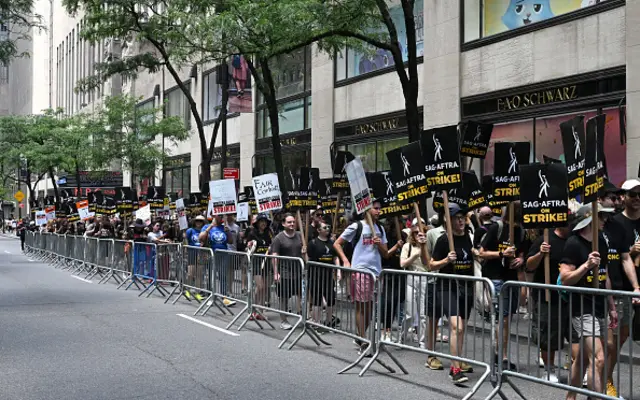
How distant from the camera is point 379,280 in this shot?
9.66 m

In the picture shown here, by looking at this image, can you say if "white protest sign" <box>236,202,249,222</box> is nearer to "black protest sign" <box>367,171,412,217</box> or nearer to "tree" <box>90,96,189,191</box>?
"black protest sign" <box>367,171,412,217</box>

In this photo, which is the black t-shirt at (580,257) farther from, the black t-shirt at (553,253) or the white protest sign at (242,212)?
the white protest sign at (242,212)

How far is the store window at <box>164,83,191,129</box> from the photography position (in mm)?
44528

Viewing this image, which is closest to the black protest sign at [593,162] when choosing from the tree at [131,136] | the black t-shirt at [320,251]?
the black t-shirt at [320,251]

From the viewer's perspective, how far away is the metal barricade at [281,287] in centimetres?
1175

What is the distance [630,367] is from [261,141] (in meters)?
28.8

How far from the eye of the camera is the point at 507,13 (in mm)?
20406

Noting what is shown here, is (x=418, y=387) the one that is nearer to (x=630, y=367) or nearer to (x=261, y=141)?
(x=630, y=367)

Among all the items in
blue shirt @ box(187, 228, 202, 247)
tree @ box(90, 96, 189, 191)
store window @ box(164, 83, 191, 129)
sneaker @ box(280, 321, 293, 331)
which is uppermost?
store window @ box(164, 83, 191, 129)

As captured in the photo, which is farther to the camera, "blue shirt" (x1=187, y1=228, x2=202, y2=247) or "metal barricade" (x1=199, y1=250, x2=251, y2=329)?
"blue shirt" (x1=187, y1=228, x2=202, y2=247)

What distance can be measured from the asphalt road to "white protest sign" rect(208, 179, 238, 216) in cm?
268

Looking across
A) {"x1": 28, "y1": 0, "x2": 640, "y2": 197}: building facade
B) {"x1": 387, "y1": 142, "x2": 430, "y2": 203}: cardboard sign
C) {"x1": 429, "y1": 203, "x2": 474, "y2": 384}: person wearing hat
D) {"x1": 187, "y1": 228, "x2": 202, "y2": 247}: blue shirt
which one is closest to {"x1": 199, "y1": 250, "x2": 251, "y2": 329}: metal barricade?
{"x1": 187, "y1": 228, "x2": 202, "y2": 247}: blue shirt

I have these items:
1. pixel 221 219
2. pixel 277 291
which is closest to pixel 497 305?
pixel 277 291

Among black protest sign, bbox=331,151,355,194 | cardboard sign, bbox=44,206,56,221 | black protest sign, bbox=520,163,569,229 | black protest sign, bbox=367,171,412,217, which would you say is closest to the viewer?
black protest sign, bbox=520,163,569,229
